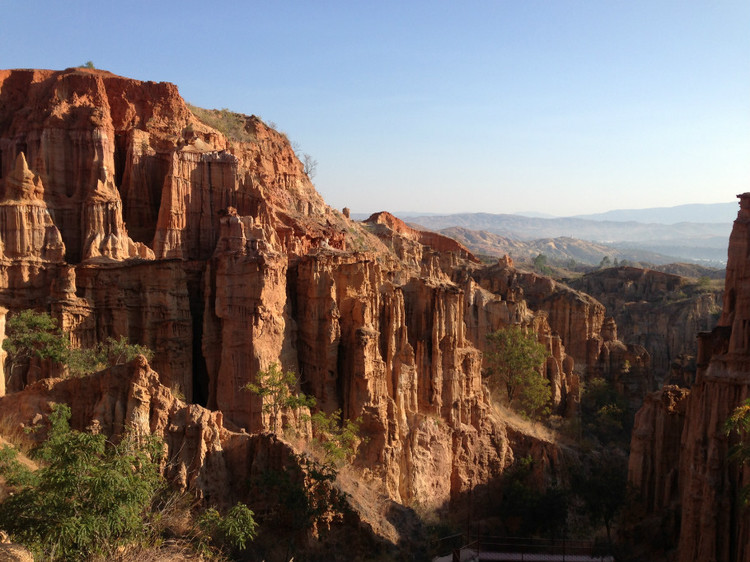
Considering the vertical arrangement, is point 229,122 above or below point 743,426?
above

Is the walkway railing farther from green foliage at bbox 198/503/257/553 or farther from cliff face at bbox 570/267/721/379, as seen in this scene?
cliff face at bbox 570/267/721/379

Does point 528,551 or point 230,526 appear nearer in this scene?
point 230,526

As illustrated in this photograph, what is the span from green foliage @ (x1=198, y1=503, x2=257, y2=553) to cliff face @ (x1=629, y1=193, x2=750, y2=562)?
39.1ft

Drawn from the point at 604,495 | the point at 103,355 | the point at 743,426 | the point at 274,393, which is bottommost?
the point at 604,495

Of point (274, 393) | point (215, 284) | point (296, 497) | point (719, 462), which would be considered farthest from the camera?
point (215, 284)

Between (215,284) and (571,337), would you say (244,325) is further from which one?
(571,337)

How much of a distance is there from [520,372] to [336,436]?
16887 millimetres

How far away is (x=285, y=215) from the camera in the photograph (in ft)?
97.5

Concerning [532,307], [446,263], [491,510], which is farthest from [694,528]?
[446,263]

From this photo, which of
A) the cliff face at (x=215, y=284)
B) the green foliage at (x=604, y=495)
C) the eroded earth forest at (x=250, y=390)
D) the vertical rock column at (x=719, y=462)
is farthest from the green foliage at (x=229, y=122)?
the vertical rock column at (x=719, y=462)

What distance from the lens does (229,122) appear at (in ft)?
128

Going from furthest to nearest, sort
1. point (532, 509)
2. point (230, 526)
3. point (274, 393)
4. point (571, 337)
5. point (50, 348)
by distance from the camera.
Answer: point (571, 337) < point (532, 509) < point (274, 393) < point (50, 348) < point (230, 526)

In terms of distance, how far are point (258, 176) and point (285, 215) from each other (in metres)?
2.10

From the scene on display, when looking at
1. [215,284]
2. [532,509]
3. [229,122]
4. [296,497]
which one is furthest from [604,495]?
[229,122]
